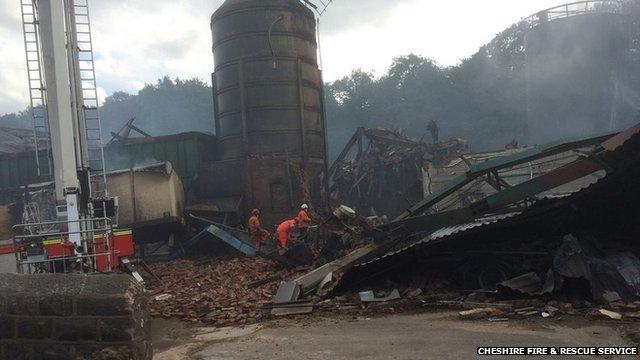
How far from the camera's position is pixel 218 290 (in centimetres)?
830

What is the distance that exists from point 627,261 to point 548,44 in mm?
35938

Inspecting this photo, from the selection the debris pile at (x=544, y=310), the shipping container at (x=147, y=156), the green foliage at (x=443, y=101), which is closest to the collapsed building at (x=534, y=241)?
the debris pile at (x=544, y=310)

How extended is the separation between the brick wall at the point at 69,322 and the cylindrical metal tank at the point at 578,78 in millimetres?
36905

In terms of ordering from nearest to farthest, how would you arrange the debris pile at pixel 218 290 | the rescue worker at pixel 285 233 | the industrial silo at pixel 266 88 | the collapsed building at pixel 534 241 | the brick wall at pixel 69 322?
the brick wall at pixel 69 322
the collapsed building at pixel 534 241
the debris pile at pixel 218 290
the rescue worker at pixel 285 233
the industrial silo at pixel 266 88

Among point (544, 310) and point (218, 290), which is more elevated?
point (544, 310)

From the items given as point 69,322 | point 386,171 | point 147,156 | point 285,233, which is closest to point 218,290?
point 285,233

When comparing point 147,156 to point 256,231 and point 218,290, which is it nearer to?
point 256,231

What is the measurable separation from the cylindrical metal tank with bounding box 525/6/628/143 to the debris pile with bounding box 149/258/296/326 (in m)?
31.8

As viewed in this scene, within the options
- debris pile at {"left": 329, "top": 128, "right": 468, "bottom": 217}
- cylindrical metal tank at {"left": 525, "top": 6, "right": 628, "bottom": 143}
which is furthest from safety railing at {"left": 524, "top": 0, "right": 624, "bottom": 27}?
debris pile at {"left": 329, "top": 128, "right": 468, "bottom": 217}

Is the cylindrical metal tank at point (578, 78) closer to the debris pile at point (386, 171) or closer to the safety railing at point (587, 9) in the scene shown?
the safety railing at point (587, 9)

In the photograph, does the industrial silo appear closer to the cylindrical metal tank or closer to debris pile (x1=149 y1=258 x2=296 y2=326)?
debris pile (x1=149 y1=258 x2=296 y2=326)

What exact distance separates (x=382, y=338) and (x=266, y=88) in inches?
524

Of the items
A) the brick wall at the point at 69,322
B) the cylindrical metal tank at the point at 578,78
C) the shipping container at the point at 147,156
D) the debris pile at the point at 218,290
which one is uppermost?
the cylindrical metal tank at the point at 578,78

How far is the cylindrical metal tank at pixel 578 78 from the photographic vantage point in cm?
3419
